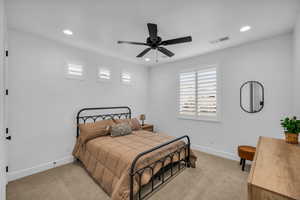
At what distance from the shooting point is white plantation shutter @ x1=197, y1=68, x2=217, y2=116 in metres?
3.65

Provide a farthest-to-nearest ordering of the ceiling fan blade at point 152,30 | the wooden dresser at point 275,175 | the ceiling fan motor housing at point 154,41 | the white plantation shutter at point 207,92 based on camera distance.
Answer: the white plantation shutter at point 207,92 → the ceiling fan motor housing at point 154,41 → the ceiling fan blade at point 152,30 → the wooden dresser at point 275,175

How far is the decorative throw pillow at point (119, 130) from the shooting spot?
10.5 feet

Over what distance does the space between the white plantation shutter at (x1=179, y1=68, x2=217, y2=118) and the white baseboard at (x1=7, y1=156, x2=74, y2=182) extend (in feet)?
11.5

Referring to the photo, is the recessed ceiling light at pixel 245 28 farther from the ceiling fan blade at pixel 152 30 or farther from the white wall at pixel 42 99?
the white wall at pixel 42 99

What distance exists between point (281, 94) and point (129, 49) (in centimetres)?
369

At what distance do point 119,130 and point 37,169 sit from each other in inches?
72.2

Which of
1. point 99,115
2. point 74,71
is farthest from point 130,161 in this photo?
point 74,71

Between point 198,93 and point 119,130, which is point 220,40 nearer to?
point 198,93

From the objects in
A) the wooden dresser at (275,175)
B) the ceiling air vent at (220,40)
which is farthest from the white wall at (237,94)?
the wooden dresser at (275,175)

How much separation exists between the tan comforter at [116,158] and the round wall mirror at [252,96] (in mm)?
1827

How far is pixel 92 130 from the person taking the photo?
119 inches

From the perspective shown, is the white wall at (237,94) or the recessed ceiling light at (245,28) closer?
the recessed ceiling light at (245,28)

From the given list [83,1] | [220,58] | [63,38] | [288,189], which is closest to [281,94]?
[220,58]

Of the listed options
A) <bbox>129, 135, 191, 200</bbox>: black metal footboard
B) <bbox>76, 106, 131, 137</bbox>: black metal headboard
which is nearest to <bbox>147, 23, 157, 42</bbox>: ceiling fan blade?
<bbox>129, 135, 191, 200</bbox>: black metal footboard
